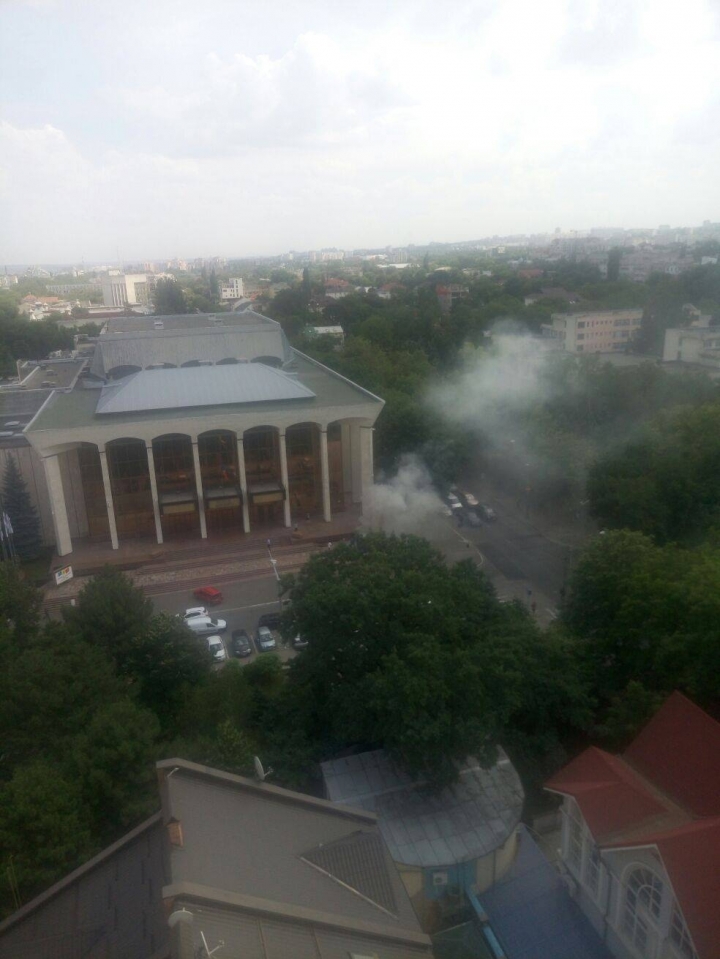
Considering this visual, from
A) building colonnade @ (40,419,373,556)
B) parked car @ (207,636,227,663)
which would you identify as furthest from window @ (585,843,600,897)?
building colonnade @ (40,419,373,556)

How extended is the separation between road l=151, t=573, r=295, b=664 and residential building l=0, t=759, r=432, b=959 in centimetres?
1243

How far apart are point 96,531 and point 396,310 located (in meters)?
40.9

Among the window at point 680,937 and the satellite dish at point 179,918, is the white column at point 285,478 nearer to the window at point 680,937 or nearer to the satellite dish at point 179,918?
the window at point 680,937

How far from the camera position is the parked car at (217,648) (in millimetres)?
18167

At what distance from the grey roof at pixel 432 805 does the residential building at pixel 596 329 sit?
3809cm

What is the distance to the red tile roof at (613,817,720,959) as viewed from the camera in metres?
7.13

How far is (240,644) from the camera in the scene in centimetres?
1897

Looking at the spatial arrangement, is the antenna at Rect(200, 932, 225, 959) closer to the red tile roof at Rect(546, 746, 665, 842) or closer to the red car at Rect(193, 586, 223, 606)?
the red tile roof at Rect(546, 746, 665, 842)

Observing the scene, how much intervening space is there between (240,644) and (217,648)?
74 cm

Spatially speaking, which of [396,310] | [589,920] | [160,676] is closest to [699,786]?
[589,920]

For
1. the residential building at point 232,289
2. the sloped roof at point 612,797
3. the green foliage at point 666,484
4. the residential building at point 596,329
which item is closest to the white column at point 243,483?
the green foliage at point 666,484

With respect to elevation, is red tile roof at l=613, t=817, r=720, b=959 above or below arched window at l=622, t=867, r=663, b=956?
above

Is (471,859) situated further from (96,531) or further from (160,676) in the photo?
(96,531)

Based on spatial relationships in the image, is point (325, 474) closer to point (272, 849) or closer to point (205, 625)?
point (205, 625)
